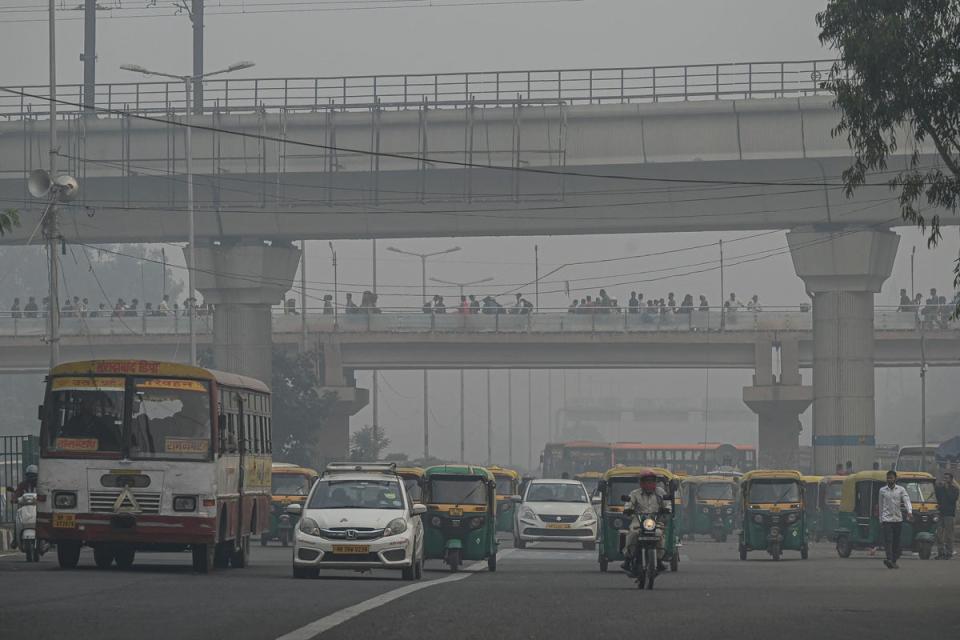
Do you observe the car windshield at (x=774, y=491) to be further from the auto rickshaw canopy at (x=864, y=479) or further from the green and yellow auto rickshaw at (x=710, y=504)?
the green and yellow auto rickshaw at (x=710, y=504)

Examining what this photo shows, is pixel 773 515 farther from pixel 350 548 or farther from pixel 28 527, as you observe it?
pixel 350 548

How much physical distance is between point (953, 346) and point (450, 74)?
99.9ft

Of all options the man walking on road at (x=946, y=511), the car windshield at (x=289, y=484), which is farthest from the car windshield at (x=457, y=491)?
the car windshield at (x=289, y=484)

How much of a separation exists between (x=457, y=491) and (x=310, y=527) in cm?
738

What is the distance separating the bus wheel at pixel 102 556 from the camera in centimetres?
2646

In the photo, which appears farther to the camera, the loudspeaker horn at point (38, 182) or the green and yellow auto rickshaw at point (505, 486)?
the green and yellow auto rickshaw at point (505, 486)

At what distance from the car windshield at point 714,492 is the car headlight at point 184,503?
32.5m

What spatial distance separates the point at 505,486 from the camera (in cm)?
5072

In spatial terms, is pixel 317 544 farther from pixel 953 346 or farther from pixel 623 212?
pixel 953 346

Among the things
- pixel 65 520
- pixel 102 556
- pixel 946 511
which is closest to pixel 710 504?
pixel 946 511

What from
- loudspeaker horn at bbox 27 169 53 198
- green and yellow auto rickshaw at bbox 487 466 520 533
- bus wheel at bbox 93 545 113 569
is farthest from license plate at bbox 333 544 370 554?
green and yellow auto rickshaw at bbox 487 466 520 533

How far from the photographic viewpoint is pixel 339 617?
1616cm

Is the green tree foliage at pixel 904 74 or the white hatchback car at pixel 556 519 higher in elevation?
the green tree foliage at pixel 904 74

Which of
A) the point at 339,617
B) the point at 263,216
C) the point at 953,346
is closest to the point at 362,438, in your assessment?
the point at 953,346
